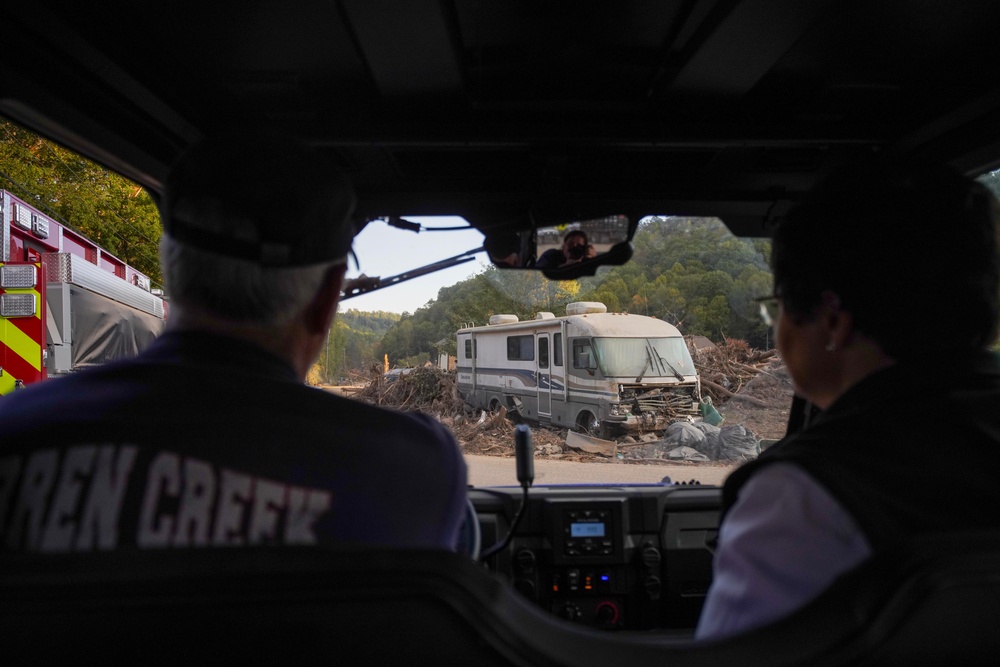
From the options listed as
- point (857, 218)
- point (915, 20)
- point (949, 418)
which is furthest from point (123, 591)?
point (915, 20)

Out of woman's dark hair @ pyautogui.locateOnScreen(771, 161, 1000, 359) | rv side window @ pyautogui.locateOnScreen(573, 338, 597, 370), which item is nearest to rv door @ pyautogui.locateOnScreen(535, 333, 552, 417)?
rv side window @ pyautogui.locateOnScreen(573, 338, 597, 370)

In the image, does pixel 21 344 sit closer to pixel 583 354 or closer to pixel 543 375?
pixel 583 354

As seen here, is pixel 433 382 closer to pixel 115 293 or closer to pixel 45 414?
pixel 115 293

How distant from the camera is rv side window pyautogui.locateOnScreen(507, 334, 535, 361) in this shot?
1468cm

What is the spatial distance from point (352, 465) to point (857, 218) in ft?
3.24

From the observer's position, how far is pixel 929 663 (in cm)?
81

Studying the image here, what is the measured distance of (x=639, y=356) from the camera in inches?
515

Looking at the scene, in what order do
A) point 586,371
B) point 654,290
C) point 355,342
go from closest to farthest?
1. point 355,342
2. point 654,290
3. point 586,371

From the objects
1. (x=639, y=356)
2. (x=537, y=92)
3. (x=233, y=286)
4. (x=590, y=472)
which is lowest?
(x=590, y=472)

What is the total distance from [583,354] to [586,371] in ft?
1.19

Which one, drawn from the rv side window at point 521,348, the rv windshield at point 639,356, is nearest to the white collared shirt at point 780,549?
the rv windshield at point 639,356

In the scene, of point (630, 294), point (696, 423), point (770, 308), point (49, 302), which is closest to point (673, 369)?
point (696, 423)

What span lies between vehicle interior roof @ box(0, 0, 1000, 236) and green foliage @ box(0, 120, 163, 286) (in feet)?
21.8

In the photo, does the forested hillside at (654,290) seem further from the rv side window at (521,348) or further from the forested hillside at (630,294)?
the rv side window at (521,348)
